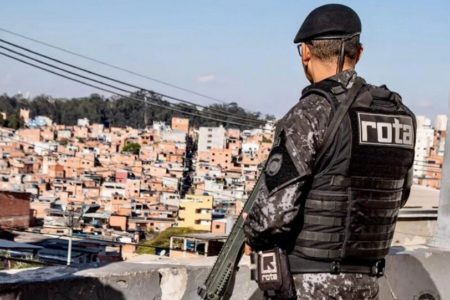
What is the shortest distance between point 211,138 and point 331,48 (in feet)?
247

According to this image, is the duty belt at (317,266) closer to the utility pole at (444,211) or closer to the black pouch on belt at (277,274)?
the black pouch on belt at (277,274)

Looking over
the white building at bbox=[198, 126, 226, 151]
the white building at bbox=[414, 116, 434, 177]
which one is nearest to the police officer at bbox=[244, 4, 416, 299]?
the white building at bbox=[414, 116, 434, 177]

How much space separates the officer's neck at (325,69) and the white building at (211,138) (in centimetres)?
7086

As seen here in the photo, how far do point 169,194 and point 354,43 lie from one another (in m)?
54.8

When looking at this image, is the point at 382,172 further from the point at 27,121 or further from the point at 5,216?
the point at 27,121

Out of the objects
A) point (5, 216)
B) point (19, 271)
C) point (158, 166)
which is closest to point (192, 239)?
point (19, 271)

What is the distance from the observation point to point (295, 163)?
193cm

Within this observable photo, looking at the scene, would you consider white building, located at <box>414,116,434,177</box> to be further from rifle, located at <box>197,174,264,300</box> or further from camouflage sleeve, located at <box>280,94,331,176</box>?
rifle, located at <box>197,174,264,300</box>

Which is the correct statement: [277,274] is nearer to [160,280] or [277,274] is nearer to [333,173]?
[333,173]

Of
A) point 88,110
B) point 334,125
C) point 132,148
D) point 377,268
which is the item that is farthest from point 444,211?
point 88,110

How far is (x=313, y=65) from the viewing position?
2.10 m

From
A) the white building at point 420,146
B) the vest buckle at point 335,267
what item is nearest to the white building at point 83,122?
the white building at point 420,146

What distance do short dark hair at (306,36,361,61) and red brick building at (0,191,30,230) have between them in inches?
780

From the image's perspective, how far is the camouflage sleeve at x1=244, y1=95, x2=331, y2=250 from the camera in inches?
76.1
